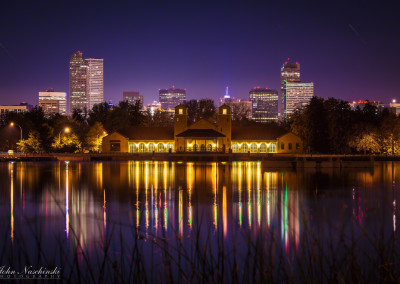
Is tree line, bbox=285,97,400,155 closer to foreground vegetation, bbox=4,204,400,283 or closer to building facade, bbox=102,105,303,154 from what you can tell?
building facade, bbox=102,105,303,154

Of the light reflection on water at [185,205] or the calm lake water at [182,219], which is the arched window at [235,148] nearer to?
the light reflection on water at [185,205]

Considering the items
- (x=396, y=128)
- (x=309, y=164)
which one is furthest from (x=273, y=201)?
(x=396, y=128)

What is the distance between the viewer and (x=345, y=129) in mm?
77062

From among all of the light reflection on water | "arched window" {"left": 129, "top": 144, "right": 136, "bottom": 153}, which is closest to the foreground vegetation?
the light reflection on water

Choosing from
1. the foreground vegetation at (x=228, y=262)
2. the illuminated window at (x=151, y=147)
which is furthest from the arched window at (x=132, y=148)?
the foreground vegetation at (x=228, y=262)

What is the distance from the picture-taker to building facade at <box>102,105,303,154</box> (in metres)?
78.8

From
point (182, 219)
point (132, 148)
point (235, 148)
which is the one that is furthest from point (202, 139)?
point (182, 219)

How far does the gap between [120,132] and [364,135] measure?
42365mm

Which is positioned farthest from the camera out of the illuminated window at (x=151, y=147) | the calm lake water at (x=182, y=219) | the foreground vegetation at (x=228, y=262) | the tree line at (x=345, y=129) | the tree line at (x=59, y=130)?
the illuminated window at (x=151, y=147)

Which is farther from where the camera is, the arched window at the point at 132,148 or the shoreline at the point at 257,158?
the arched window at the point at 132,148

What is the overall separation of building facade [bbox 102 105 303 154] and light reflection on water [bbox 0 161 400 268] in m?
43.3

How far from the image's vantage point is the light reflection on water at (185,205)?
1628 cm

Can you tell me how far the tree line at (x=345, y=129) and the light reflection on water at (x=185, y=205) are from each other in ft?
124

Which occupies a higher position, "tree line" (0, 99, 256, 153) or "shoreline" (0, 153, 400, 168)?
"tree line" (0, 99, 256, 153)
